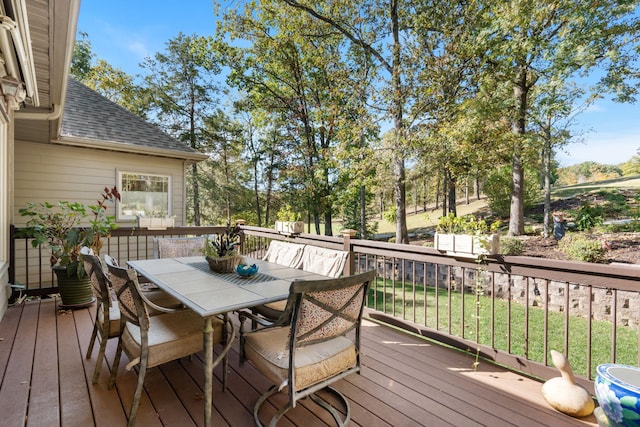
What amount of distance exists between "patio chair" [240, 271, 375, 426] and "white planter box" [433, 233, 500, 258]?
1.17m

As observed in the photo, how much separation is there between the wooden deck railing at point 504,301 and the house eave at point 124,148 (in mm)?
1946

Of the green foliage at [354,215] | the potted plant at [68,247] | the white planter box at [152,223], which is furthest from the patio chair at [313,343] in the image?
the green foliage at [354,215]

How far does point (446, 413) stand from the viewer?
6.28 ft

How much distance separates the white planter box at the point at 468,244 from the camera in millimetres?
2389

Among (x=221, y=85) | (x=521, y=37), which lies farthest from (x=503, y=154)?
(x=221, y=85)

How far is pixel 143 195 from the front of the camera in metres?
6.73

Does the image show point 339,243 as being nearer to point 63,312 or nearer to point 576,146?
point 63,312

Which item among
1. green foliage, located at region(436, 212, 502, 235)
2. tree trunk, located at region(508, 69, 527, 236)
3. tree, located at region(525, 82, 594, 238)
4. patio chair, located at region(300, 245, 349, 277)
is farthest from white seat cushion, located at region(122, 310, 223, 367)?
tree, located at region(525, 82, 594, 238)

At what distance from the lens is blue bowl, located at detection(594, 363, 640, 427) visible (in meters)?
1.16

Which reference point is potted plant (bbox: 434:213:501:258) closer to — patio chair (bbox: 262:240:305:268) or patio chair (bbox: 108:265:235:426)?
patio chair (bbox: 262:240:305:268)

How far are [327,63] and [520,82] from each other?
6195mm

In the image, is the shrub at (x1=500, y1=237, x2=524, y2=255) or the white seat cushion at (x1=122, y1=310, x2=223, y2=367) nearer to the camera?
the white seat cushion at (x1=122, y1=310, x2=223, y2=367)

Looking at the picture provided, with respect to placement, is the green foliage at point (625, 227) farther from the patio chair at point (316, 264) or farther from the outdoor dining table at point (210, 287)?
the outdoor dining table at point (210, 287)

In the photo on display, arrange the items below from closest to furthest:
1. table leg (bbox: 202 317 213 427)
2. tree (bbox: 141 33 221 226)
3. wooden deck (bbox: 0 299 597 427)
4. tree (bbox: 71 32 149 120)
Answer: table leg (bbox: 202 317 213 427) < wooden deck (bbox: 0 299 597 427) < tree (bbox: 71 32 149 120) < tree (bbox: 141 33 221 226)
